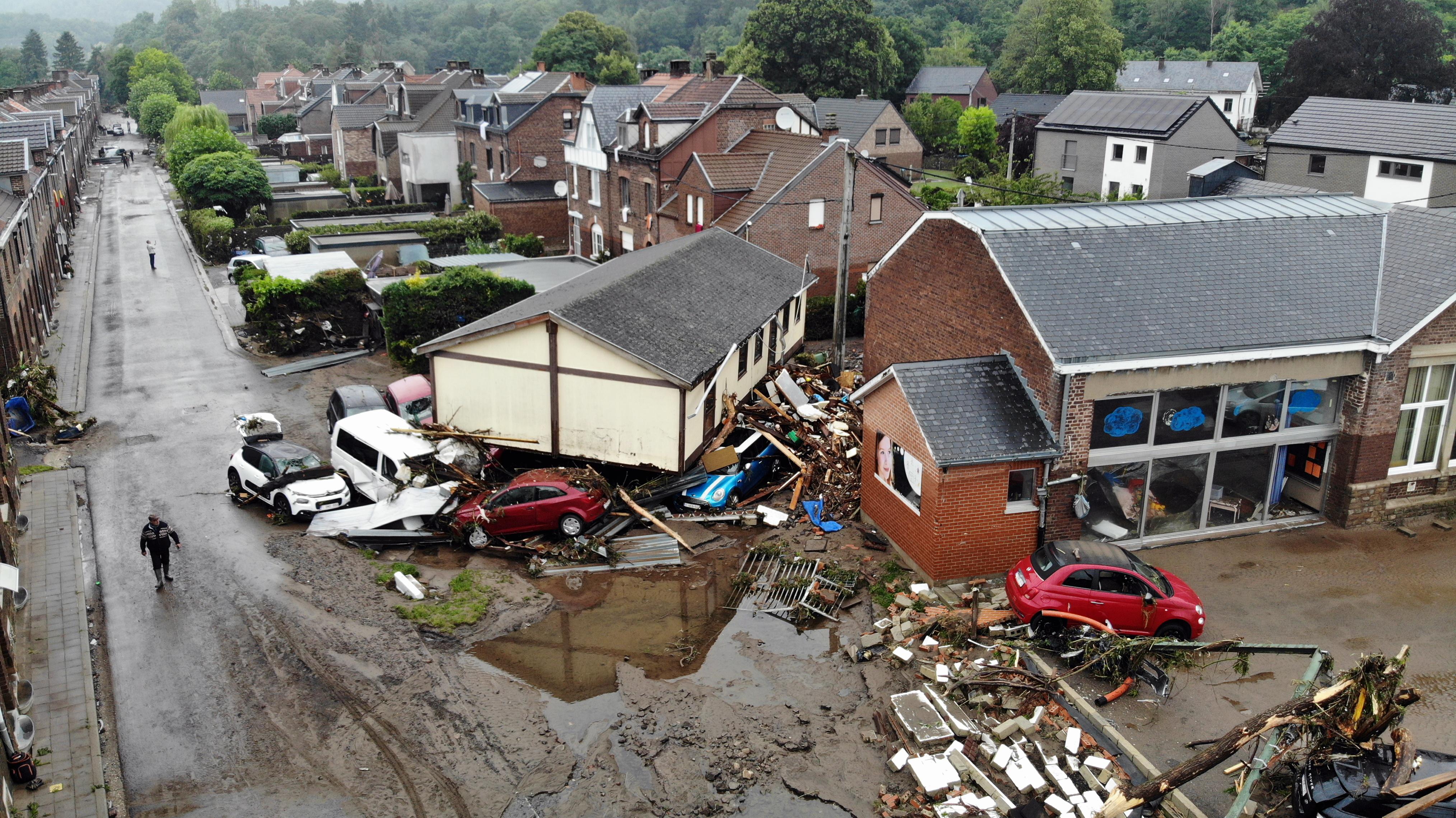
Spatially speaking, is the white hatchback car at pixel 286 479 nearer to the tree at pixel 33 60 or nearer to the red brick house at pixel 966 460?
the red brick house at pixel 966 460

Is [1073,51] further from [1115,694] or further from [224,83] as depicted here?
[224,83]

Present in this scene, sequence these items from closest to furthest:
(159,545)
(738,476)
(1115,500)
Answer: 1. (159,545)
2. (1115,500)
3. (738,476)

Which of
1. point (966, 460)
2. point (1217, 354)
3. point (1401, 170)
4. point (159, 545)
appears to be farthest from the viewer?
point (1401, 170)

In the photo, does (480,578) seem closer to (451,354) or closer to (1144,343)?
(451,354)

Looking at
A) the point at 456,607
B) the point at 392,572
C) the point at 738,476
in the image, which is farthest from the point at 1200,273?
the point at 392,572

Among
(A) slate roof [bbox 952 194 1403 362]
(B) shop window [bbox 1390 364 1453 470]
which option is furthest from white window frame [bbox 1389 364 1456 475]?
(A) slate roof [bbox 952 194 1403 362]

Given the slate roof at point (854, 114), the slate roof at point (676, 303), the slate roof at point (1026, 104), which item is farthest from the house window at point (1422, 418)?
the slate roof at point (1026, 104)
